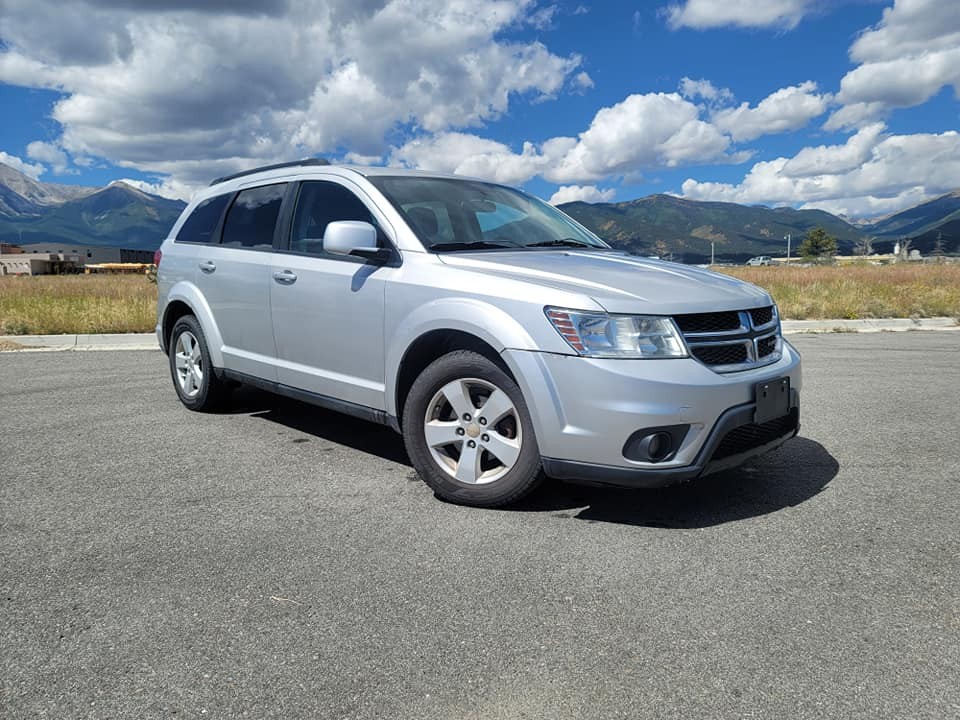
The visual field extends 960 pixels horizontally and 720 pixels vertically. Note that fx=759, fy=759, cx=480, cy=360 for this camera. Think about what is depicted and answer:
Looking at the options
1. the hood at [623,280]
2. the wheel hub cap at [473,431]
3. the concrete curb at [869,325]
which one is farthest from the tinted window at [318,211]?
the concrete curb at [869,325]

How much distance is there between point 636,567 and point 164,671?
1.72 metres

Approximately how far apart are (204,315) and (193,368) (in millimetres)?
578

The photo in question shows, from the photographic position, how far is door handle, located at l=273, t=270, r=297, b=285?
15.0 feet

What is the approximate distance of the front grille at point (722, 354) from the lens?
3.33m

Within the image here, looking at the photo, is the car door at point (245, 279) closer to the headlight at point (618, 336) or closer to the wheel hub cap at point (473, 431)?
the wheel hub cap at point (473, 431)

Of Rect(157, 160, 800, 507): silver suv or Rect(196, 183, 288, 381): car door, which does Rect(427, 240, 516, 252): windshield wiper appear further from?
Rect(196, 183, 288, 381): car door

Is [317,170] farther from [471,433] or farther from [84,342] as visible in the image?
[84,342]

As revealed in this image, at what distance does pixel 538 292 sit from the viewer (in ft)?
11.1

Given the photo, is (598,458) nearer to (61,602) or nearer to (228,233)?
(61,602)

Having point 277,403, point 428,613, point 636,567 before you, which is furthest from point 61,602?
point 277,403

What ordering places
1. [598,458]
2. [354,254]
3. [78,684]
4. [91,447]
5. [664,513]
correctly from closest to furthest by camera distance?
[78,684] < [598,458] < [664,513] < [354,254] < [91,447]

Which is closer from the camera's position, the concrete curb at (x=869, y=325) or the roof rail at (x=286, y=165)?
the roof rail at (x=286, y=165)

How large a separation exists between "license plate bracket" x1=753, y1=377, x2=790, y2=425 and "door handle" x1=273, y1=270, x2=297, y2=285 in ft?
8.85

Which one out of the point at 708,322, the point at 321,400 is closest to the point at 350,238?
the point at 321,400
